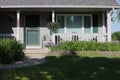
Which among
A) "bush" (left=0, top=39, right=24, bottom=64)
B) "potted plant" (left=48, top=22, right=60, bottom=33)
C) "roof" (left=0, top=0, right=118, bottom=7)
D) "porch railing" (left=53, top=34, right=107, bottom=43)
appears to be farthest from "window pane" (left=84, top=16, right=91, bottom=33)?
"bush" (left=0, top=39, right=24, bottom=64)

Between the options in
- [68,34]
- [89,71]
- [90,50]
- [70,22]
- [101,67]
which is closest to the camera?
[89,71]

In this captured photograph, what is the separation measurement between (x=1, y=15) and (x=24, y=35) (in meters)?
2.13

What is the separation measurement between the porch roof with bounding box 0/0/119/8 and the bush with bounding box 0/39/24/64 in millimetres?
5977

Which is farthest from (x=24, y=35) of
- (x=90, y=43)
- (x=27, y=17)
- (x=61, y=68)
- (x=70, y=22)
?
(x=61, y=68)

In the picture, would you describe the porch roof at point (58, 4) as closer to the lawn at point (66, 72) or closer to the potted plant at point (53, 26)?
the potted plant at point (53, 26)

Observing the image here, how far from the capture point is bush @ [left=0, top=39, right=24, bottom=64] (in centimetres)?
1495

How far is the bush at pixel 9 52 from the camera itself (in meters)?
15.0

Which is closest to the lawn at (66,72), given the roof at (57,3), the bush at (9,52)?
the bush at (9,52)

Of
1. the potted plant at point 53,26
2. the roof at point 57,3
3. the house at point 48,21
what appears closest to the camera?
the potted plant at point 53,26

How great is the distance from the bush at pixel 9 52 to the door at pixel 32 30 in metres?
7.49

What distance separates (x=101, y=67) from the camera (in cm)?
1284

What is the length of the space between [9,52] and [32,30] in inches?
326

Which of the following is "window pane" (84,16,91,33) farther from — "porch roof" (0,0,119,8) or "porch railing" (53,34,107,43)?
"porch roof" (0,0,119,8)

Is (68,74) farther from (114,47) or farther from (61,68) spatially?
(114,47)
